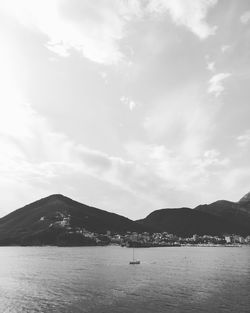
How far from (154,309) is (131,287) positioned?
29326mm

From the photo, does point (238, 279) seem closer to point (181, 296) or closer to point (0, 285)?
point (181, 296)

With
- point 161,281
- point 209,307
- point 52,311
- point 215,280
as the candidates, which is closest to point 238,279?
point 215,280

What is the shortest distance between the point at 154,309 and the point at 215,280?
51822 mm

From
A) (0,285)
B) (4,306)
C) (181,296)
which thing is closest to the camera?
(4,306)

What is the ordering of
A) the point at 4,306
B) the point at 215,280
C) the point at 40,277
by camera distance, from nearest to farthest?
the point at 4,306, the point at 215,280, the point at 40,277

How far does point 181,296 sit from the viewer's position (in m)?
88.5

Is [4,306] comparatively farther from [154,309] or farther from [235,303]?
[235,303]

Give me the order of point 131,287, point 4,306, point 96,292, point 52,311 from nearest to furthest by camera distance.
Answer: point 52,311
point 4,306
point 96,292
point 131,287

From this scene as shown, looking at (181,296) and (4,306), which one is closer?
(4,306)

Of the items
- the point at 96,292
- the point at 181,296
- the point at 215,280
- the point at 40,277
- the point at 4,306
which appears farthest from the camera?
the point at 40,277

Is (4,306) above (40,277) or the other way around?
the other way around

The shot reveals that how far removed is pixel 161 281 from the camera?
116312 millimetres

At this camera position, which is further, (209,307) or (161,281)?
(161,281)

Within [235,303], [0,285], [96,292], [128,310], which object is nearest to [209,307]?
[235,303]
